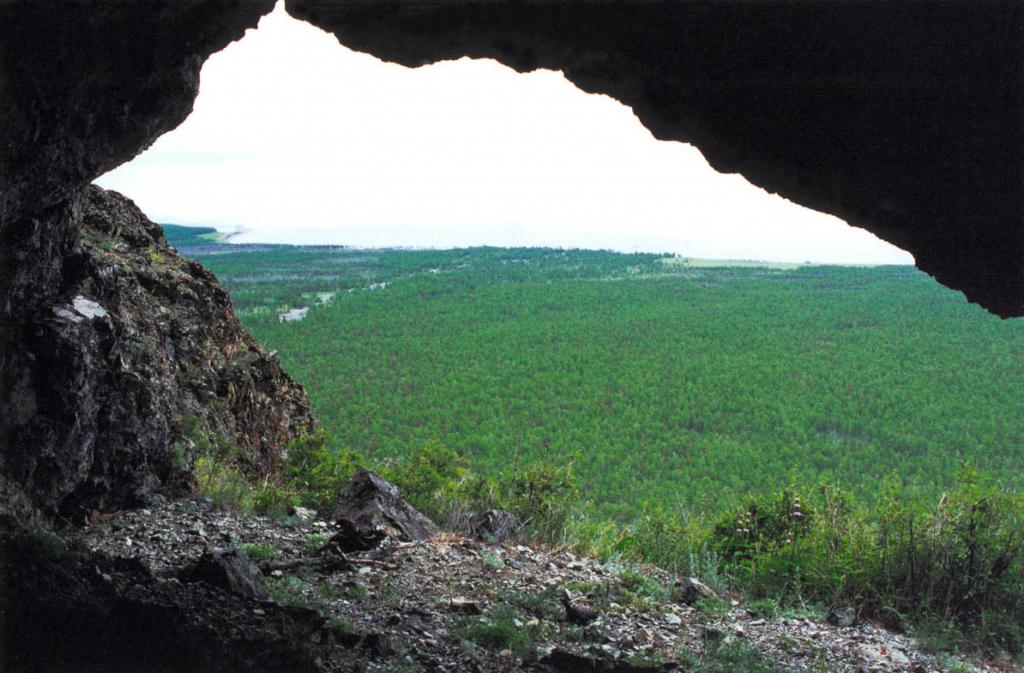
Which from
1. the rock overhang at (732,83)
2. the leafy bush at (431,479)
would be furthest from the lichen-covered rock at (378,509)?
the rock overhang at (732,83)

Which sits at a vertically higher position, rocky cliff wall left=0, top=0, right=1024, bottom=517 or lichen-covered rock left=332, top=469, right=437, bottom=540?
rocky cliff wall left=0, top=0, right=1024, bottom=517

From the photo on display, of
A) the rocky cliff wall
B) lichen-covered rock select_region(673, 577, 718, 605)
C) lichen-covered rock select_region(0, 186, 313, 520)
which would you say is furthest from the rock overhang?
lichen-covered rock select_region(673, 577, 718, 605)

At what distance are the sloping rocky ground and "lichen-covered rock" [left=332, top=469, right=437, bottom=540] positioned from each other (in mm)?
202

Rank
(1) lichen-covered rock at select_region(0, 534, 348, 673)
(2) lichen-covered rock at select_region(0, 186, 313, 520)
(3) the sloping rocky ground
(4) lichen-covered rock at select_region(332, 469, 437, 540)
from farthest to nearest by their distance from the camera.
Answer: (4) lichen-covered rock at select_region(332, 469, 437, 540)
(2) lichen-covered rock at select_region(0, 186, 313, 520)
(3) the sloping rocky ground
(1) lichen-covered rock at select_region(0, 534, 348, 673)

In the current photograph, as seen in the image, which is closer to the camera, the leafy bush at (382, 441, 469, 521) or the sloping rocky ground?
the sloping rocky ground

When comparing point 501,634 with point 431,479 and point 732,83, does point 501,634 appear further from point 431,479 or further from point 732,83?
point 431,479

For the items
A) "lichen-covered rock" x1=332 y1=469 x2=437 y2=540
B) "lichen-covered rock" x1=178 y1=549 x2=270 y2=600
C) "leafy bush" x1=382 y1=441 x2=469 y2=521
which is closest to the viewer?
"lichen-covered rock" x1=178 y1=549 x2=270 y2=600

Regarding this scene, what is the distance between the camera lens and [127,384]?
595 cm

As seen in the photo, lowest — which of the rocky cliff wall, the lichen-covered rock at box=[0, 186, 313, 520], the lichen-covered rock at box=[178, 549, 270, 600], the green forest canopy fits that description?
the green forest canopy

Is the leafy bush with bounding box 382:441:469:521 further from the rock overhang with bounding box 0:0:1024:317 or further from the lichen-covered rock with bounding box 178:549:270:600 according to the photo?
the rock overhang with bounding box 0:0:1024:317

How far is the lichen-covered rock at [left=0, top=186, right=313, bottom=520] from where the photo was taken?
500 centimetres

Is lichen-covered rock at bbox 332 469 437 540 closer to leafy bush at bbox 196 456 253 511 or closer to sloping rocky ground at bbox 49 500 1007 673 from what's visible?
sloping rocky ground at bbox 49 500 1007 673

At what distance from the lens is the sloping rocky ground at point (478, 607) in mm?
4523

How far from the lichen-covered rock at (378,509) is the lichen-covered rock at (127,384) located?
3.85 feet
